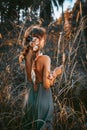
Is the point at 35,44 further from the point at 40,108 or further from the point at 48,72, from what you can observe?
the point at 40,108

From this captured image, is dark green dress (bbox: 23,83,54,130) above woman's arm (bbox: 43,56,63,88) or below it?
below

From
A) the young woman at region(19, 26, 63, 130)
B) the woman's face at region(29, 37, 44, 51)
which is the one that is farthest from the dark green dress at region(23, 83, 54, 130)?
the woman's face at region(29, 37, 44, 51)

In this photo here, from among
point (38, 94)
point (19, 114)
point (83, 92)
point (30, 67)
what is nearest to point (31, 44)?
point (30, 67)

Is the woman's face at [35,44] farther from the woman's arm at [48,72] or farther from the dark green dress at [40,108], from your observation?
the dark green dress at [40,108]

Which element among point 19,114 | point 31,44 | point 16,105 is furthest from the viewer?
point 16,105

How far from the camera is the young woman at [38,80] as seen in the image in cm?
471

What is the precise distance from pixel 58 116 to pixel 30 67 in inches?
37.0

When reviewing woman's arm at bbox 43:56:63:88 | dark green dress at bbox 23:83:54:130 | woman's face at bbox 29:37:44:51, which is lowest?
dark green dress at bbox 23:83:54:130

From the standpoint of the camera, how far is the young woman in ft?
15.5

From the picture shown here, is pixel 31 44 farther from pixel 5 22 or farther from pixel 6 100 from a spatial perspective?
pixel 5 22

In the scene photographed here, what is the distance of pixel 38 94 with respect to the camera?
4.82m

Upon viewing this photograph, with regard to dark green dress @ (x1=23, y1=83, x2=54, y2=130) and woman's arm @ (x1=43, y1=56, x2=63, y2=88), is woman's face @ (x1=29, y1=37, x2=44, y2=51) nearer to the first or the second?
woman's arm @ (x1=43, y1=56, x2=63, y2=88)

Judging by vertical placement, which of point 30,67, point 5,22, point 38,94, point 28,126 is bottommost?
point 28,126

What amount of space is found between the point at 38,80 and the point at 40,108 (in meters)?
0.31
